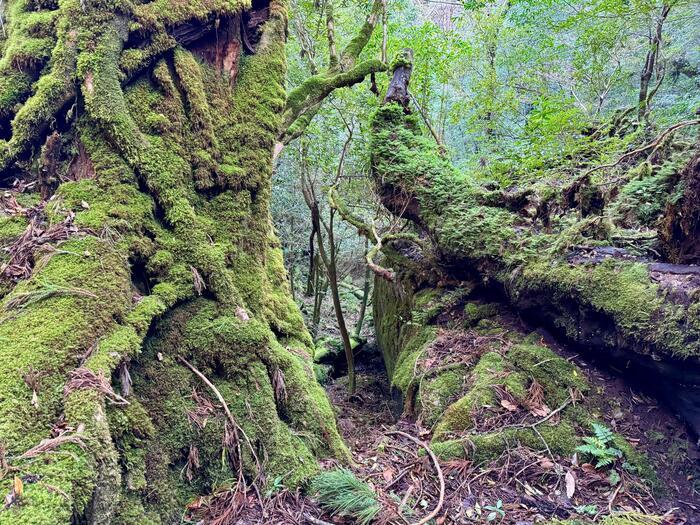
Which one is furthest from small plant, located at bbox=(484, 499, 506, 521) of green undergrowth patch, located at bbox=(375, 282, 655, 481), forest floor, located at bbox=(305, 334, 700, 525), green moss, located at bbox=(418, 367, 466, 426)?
green moss, located at bbox=(418, 367, 466, 426)

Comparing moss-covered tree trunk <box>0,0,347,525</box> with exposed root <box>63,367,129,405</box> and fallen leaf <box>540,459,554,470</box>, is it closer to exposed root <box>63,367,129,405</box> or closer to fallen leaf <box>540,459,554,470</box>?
exposed root <box>63,367,129,405</box>

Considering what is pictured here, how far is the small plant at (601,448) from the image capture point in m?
3.31

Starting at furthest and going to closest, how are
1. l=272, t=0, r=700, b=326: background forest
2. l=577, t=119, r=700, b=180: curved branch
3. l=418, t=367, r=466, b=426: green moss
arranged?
l=272, t=0, r=700, b=326: background forest, l=418, t=367, r=466, b=426: green moss, l=577, t=119, r=700, b=180: curved branch

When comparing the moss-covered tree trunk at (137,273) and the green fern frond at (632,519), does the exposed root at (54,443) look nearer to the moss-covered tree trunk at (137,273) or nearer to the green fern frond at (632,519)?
the moss-covered tree trunk at (137,273)

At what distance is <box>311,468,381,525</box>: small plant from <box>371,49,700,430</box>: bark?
2.74m

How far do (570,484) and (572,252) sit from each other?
2499 mm

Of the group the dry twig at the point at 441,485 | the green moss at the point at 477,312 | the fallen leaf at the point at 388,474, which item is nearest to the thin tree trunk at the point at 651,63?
the green moss at the point at 477,312

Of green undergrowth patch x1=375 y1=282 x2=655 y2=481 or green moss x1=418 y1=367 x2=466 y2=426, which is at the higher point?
green undergrowth patch x1=375 y1=282 x2=655 y2=481

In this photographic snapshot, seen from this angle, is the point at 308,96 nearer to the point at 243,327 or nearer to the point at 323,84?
the point at 323,84

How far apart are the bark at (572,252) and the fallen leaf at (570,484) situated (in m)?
1.25

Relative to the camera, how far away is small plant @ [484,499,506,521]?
9.53 ft

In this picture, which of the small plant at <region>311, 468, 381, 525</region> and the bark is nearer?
the small plant at <region>311, 468, 381, 525</region>

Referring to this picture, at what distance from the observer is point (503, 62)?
15.4 m

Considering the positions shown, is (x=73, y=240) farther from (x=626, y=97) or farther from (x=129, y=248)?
(x=626, y=97)
